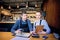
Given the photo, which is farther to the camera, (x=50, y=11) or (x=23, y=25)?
(x=23, y=25)

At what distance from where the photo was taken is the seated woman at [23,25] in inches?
31.3

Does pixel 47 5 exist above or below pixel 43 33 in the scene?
above

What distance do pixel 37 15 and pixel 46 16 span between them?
0.07m

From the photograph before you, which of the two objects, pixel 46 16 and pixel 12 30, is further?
pixel 12 30

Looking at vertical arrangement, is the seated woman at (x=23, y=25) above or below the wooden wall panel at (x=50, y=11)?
below

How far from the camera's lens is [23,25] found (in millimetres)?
838

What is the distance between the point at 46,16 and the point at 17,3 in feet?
0.59

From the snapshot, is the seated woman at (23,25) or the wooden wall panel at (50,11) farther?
the seated woman at (23,25)

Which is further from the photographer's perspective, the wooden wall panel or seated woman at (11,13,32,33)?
seated woman at (11,13,32,33)

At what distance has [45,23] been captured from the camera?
73 centimetres

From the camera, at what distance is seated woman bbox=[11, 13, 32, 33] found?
79 centimetres

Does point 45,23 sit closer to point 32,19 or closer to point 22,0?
point 32,19

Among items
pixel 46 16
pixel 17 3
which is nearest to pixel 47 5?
pixel 46 16

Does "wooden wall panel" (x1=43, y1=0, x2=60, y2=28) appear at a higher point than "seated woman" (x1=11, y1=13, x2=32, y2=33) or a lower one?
higher
